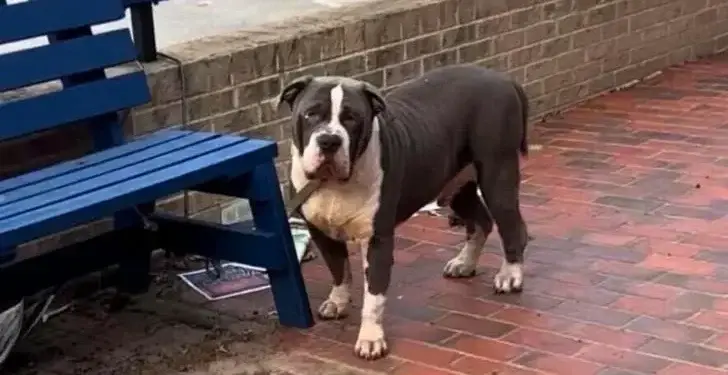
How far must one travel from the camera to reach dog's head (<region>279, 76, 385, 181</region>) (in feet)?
13.1

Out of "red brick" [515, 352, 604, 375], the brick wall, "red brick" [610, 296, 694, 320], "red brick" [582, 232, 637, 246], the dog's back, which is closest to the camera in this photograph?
"red brick" [515, 352, 604, 375]

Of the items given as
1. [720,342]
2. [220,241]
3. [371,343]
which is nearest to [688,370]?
[720,342]

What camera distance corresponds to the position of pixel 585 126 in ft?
23.5

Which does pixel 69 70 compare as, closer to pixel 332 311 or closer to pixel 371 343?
pixel 332 311

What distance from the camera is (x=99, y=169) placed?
4.25 m

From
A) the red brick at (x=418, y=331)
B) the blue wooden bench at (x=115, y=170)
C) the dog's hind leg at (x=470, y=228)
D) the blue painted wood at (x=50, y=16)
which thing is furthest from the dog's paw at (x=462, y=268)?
the blue painted wood at (x=50, y=16)

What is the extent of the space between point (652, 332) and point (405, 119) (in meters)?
1.10

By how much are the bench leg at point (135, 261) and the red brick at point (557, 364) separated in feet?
4.88

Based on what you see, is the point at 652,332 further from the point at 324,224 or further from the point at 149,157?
the point at 149,157

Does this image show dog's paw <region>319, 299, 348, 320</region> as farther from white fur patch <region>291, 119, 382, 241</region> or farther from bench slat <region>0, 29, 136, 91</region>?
bench slat <region>0, 29, 136, 91</region>

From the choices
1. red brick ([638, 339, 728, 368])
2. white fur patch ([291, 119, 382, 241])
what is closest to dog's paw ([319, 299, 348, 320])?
white fur patch ([291, 119, 382, 241])

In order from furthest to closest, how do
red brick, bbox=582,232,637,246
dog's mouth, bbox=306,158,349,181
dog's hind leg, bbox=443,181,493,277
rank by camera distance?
red brick, bbox=582,232,637,246
dog's hind leg, bbox=443,181,493,277
dog's mouth, bbox=306,158,349,181

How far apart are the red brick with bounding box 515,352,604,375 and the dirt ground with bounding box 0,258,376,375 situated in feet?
1.87

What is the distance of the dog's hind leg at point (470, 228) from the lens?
16.3ft
